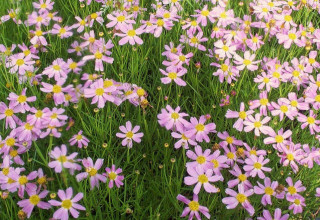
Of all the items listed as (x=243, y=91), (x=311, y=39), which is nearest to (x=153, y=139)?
(x=243, y=91)

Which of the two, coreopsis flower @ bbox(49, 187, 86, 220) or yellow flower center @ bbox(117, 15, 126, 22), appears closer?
coreopsis flower @ bbox(49, 187, 86, 220)

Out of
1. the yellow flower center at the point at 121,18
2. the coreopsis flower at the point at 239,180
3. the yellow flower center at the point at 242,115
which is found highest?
the yellow flower center at the point at 121,18

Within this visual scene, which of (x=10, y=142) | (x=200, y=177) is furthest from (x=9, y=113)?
(x=200, y=177)

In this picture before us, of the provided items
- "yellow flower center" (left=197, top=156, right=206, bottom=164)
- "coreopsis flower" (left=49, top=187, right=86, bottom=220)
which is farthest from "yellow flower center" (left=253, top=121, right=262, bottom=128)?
"coreopsis flower" (left=49, top=187, right=86, bottom=220)

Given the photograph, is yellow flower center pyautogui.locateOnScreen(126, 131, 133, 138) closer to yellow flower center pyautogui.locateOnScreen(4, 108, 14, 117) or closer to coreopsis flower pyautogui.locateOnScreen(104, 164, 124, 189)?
coreopsis flower pyautogui.locateOnScreen(104, 164, 124, 189)

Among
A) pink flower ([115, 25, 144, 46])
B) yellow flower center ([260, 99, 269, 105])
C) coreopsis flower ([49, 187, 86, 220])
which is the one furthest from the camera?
pink flower ([115, 25, 144, 46])

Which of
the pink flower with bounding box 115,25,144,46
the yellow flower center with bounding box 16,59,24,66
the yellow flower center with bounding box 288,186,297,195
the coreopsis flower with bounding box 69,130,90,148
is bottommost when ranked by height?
the yellow flower center with bounding box 288,186,297,195

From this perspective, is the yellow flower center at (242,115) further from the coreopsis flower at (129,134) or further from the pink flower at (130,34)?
the pink flower at (130,34)

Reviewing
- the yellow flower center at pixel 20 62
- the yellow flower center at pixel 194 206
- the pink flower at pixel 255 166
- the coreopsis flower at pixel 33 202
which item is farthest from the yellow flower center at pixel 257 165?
the yellow flower center at pixel 20 62
